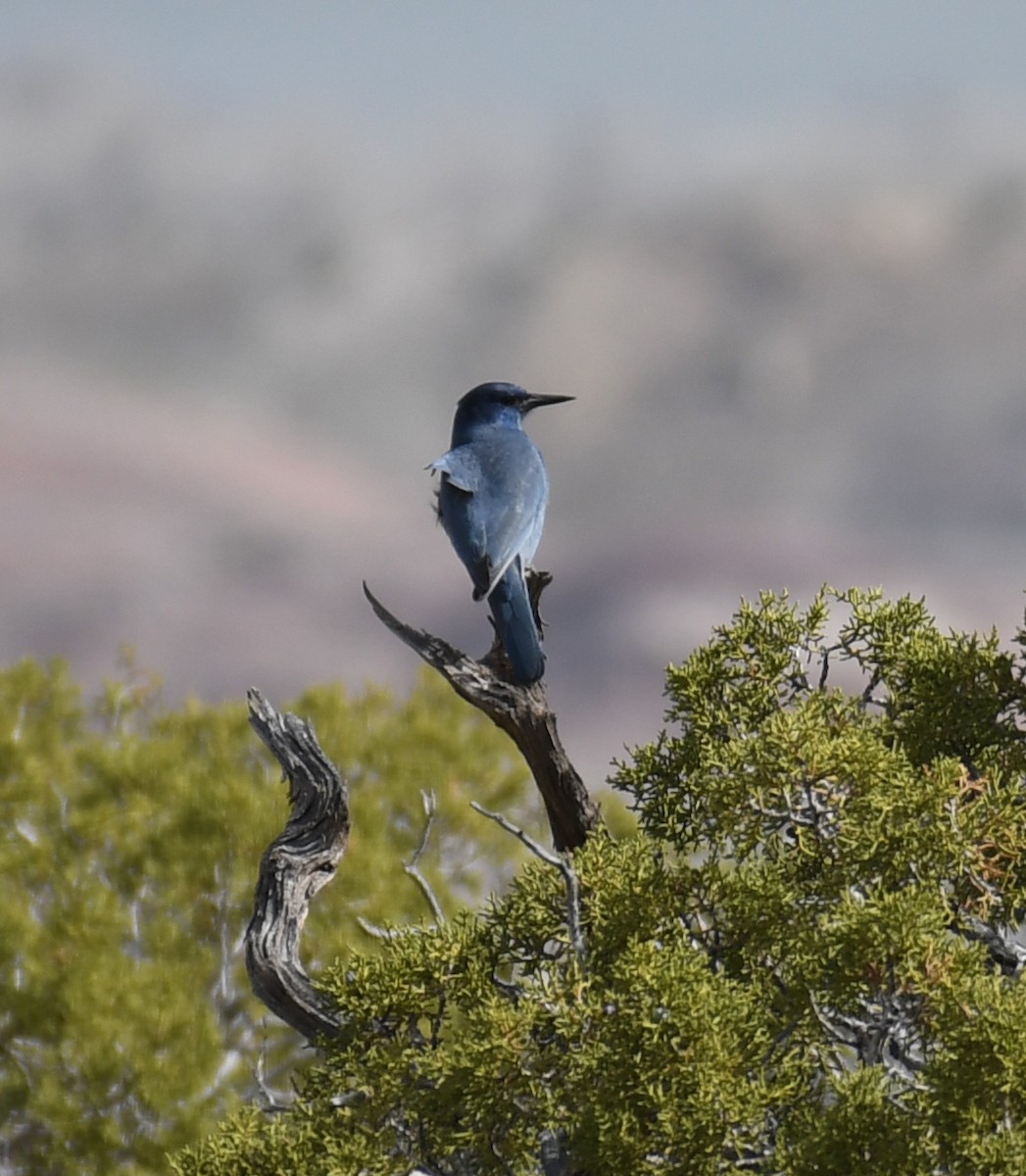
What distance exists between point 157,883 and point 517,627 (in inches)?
525

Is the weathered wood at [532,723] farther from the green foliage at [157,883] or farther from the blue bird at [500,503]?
the green foliage at [157,883]

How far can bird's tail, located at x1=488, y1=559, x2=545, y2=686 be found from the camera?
905 centimetres

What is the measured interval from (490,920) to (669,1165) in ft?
4.87

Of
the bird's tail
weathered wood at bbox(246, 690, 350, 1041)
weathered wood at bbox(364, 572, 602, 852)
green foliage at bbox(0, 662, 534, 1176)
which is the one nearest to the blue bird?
the bird's tail

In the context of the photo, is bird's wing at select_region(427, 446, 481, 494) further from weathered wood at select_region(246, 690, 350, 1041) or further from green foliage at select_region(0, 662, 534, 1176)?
green foliage at select_region(0, 662, 534, 1176)

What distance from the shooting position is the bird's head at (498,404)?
11.8 meters

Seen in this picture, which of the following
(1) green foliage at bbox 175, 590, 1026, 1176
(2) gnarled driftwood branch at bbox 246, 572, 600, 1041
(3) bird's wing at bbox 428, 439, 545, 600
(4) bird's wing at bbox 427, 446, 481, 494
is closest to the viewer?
(1) green foliage at bbox 175, 590, 1026, 1176

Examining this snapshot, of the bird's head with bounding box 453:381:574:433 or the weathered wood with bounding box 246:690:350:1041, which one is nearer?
the weathered wood with bounding box 246:690:350:1041

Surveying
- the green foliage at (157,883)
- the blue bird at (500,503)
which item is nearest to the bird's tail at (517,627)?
the blue bird at (500,503)

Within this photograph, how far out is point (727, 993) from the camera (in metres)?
6.40

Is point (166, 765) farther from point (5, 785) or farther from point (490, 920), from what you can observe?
point (490, 920)

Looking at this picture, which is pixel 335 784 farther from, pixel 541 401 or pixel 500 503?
pixel 541 401

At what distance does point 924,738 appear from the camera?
8.51m

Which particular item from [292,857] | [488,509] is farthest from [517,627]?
[292,857]
